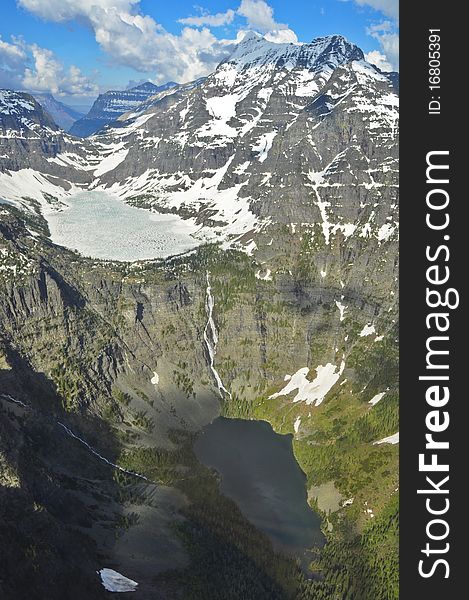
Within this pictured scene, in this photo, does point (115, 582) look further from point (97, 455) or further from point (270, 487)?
point (270, 487)

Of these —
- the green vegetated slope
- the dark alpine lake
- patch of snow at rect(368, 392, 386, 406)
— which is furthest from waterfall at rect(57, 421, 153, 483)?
patch of snow at rect(368, 392, 386, 406)

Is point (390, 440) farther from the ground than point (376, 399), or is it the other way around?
point (376, 399)

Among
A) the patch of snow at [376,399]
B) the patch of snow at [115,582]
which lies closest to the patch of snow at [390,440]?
the patch of snow at [376,399]

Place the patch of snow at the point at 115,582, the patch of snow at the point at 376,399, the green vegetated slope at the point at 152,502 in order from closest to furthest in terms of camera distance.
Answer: the patch of snow at the point at 115,582 → the green vegetated slope at the point at 152,502 → the patch of snow at the point at 376,399

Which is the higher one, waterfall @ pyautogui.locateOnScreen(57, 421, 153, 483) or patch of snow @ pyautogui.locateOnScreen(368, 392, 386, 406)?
patch of snow @ pyautogui.locateOnScreen(368, 392, 386, 406)

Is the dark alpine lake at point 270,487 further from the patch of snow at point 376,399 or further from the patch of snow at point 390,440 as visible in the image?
the patch of snow at point 376,399

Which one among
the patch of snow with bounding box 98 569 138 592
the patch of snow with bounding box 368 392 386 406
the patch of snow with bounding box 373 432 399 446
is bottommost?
the patch of snow with bounding box 98 569 138 592

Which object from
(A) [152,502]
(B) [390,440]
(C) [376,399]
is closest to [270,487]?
(B) [390,440]

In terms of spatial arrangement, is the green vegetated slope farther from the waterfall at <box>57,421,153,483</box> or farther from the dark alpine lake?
the dark alpine lake

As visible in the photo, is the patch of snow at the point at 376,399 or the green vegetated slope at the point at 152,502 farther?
the patch of snow at the point at 376,399
